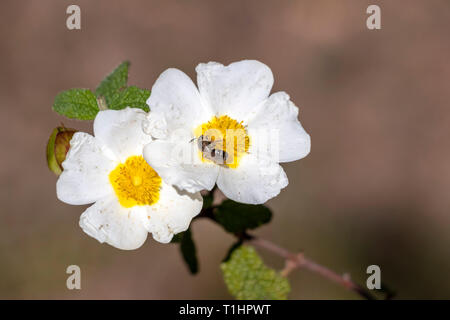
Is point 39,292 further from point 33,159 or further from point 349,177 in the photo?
point 349,177

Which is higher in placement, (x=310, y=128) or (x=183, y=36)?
(x=183, y=36)

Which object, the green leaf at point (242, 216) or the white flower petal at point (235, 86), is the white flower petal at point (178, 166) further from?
the green leaf at point (242, 216)

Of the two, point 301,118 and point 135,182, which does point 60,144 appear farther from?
Result: point 301,118

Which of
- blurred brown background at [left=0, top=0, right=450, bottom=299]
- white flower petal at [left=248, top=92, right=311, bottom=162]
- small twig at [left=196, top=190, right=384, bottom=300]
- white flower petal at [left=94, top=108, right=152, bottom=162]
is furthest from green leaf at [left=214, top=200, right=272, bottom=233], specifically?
blurred brown background at [left=0, top=0, right=450, bottom=299]

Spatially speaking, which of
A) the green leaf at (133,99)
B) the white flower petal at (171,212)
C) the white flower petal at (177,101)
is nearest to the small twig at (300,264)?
the white flower petal at (171,212)

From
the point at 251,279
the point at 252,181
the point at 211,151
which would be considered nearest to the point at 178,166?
the point at 211,151

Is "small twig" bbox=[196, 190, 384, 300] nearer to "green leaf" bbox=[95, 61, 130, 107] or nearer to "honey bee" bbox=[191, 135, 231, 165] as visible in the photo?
"honey bee" bbox=[191, 135, 231, 165]

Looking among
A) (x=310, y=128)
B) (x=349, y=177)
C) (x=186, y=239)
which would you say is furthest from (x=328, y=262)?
(x=186, y=239)
